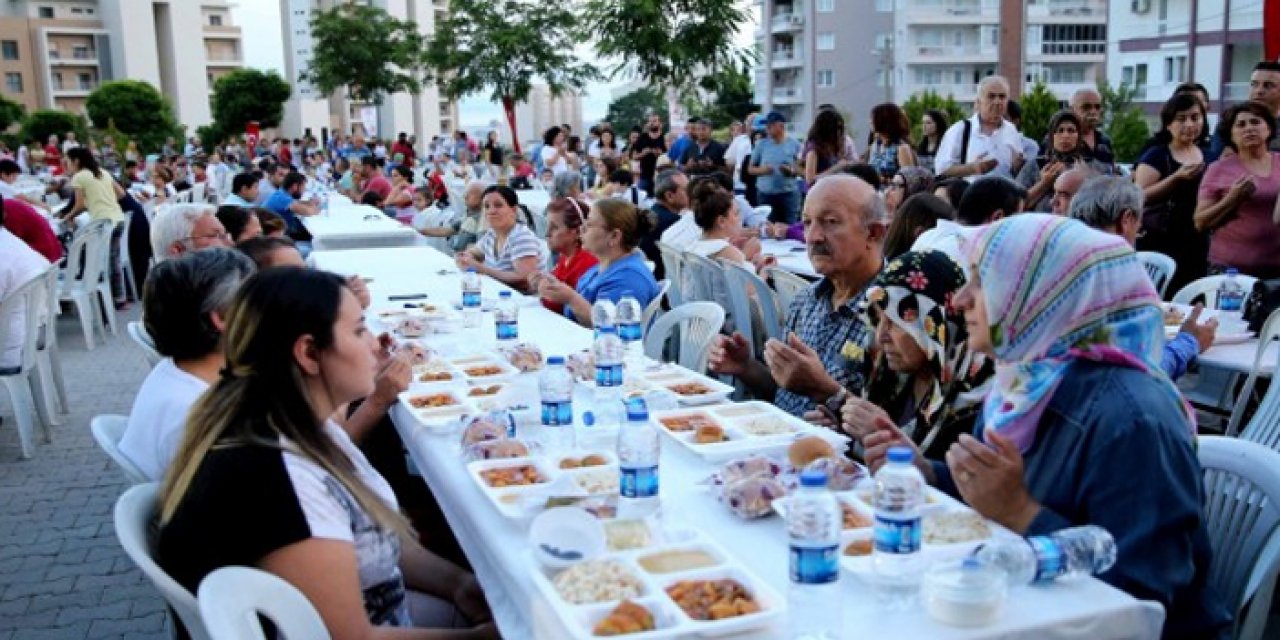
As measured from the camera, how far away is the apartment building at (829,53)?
5497cm

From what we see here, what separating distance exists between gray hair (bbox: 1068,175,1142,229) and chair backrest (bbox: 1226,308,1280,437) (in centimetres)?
70

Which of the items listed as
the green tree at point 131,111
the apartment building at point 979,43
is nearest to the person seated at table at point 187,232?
the green tree at point 131,111

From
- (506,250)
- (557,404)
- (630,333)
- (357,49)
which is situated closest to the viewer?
(557,404)

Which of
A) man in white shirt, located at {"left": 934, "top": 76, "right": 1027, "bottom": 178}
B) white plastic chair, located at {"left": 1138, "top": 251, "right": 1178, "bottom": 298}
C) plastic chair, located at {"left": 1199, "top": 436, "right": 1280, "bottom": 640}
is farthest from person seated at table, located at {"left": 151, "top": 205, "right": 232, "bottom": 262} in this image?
man in white shirt, located at {"left": 934, "top": 76, "right": 1027, "bottom": 178}

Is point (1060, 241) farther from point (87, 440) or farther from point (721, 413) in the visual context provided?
point (87, 440)

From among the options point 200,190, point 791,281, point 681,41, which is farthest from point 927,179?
point 200,190

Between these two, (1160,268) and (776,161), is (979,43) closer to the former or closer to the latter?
(776,161)

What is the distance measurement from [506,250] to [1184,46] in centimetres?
3623

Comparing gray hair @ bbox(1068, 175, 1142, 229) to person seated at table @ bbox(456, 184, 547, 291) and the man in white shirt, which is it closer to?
the man in white shirt

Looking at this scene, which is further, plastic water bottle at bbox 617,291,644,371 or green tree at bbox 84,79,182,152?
green tree at bbox 84,79,182,152

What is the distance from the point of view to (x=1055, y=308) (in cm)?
224

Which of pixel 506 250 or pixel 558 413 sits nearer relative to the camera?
pixel 558 413

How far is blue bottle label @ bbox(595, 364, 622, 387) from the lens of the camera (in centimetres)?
367

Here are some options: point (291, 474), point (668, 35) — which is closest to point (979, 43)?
point (668, 35)
